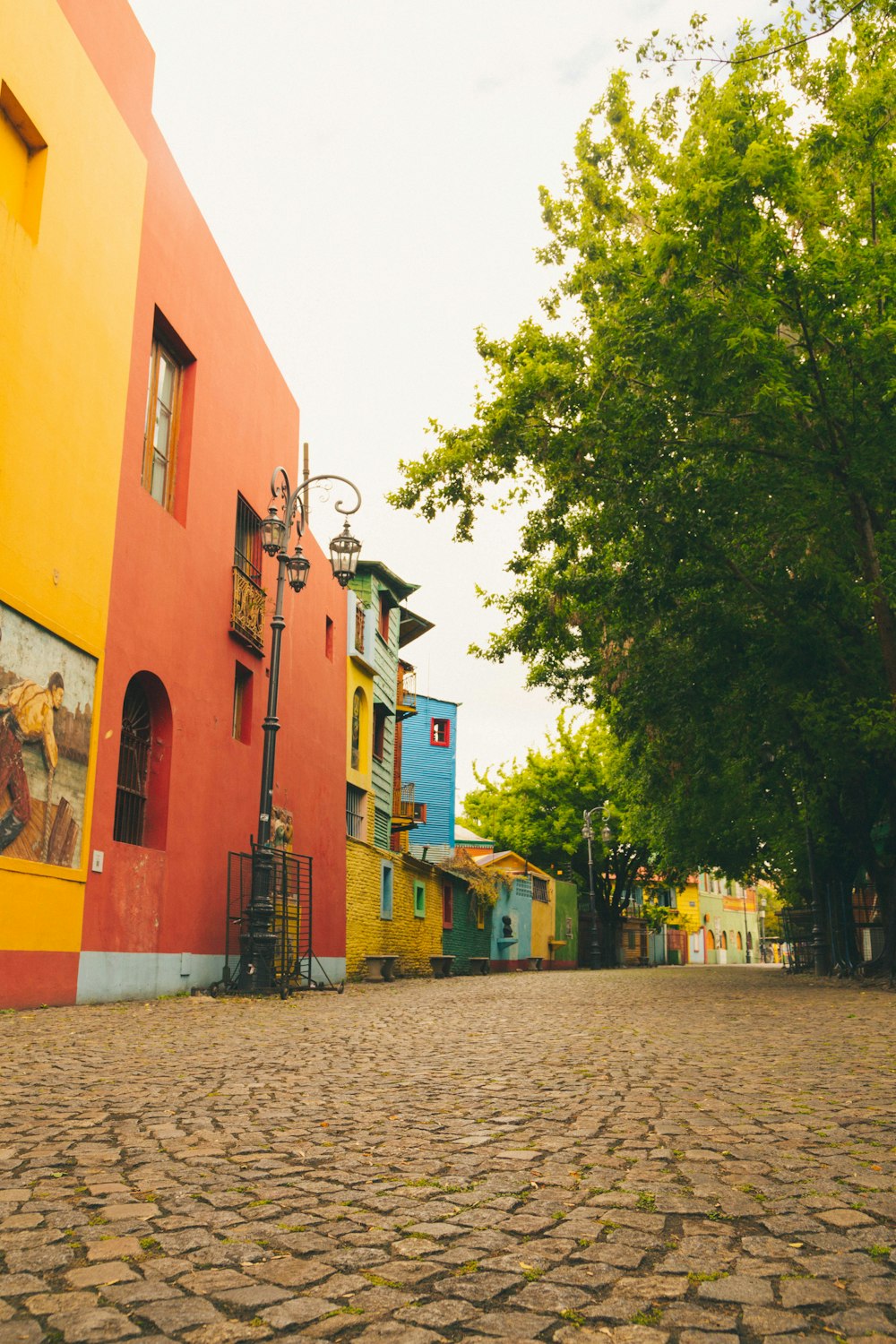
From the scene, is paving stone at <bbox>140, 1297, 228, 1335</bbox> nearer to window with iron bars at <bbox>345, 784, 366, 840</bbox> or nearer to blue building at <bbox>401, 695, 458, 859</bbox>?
window with iron bars at <bbox>345, 784, 366, 840</bbox>

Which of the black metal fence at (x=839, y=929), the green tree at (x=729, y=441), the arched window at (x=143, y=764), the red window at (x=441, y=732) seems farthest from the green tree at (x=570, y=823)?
the arched window at (x=143, y=764)

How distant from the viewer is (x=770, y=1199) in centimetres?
334

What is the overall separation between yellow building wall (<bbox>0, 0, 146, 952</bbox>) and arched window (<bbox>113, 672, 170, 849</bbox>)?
4.61 ft

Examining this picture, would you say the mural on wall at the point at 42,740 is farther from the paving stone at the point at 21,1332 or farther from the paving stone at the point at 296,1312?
the paving stone at the point at 296,1312

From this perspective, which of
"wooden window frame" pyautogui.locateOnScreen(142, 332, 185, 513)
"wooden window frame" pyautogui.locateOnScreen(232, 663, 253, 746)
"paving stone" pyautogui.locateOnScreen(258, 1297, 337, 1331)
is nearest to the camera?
"paving stone" pyautogui.locateOnScreen(258, 1297, 337, 1331)

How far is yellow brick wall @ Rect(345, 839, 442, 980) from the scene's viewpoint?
74.6 ft

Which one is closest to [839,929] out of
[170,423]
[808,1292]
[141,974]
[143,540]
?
[141,974]

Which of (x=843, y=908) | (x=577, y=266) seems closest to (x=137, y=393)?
(x=577, y=266)

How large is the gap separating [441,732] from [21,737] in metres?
31.0

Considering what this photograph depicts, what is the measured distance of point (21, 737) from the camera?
9430 mm

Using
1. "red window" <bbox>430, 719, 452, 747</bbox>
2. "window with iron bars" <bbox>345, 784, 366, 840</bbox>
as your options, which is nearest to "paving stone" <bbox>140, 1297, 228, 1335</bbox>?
"window with iron bars" <bbox>345, 784, 366, 840</bbox>

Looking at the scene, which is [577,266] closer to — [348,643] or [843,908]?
[348,643]

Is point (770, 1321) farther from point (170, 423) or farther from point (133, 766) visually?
point (170, 423)

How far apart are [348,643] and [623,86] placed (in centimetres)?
1263
